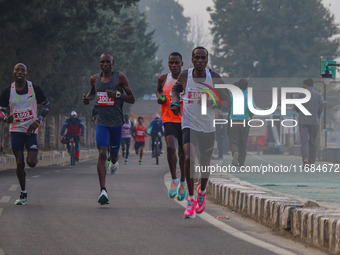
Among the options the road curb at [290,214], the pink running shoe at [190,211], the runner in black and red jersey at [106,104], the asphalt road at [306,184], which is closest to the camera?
the road curb at [290,214]

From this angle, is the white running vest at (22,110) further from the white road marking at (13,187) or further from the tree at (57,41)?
the tree at (57,41)

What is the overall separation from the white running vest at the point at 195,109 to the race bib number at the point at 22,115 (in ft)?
9.44

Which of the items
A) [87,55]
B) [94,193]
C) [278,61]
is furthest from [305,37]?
[94,193]

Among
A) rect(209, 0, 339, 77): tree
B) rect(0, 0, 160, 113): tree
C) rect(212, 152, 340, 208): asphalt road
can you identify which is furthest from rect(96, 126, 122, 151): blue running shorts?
rect(209, 0, 339, 77): tree

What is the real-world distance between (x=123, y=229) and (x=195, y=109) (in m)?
1.98

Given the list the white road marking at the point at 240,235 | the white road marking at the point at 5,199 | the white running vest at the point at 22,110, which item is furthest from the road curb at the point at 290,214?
the white road marking at the point at 5,199

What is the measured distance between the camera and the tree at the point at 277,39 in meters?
89.8

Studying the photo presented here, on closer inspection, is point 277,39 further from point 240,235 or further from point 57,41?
point 240,235

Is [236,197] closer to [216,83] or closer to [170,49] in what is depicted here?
[216,83]

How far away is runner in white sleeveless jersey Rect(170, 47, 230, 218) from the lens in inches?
424

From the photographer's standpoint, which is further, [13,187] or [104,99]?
[13,187]

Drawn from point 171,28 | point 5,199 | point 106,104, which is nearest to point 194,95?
point 106,104

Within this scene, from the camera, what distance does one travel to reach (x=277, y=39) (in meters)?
90.4

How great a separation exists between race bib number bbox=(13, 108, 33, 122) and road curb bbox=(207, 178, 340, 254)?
306 cm
